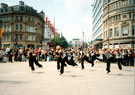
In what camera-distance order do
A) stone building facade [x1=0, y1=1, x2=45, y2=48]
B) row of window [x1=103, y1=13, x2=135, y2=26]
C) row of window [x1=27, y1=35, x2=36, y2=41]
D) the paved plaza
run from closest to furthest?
the paved plaza
row of window [x1=103, y1=13, x2=135, y2=26]
stone building facade [x1=0, y1=1, x2=45, y2=48]
row of window [x1=27, y1=35, x2=36, y2=41]

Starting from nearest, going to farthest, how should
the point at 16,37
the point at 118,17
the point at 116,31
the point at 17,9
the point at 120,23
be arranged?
the point at 120,23 < the point at 118,17 < the point at 116,31 < the point at 16,37 < the point at 17,9

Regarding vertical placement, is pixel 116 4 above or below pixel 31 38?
above

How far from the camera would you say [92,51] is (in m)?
14.1

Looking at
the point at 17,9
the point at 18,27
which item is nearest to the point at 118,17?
the point at 18,27

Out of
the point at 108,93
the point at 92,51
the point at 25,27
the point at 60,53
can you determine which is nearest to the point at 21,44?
the point at 25,27

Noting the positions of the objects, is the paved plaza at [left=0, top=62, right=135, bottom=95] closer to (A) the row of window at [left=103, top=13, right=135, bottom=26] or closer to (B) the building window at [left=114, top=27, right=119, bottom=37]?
(B) the building window at [left=114, top=27, right=119, bottom=37]

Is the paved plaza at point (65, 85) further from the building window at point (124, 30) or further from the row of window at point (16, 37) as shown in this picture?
the row of window at point (16, 37)

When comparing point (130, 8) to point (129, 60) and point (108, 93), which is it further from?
point (108, 93)

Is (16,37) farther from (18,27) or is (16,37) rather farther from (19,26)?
(19,26)

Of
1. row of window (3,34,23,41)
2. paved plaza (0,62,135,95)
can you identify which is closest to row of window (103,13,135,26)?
row of window (3,34,23,41)

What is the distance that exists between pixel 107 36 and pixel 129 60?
25.9 meters

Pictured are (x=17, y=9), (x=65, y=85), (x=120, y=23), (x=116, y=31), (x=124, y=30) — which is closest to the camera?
(x=65, y=85)

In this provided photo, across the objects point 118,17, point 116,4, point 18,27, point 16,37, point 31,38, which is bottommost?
point 31,38

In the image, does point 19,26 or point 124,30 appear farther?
point 19,26
